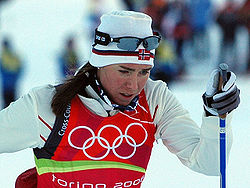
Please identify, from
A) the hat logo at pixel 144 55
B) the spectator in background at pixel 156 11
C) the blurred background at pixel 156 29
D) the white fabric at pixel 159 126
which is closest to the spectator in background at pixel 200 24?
the blurred background at pixel 156 29

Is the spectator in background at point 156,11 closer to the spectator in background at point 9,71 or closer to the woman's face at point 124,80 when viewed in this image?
the spectator in background at point 9,71

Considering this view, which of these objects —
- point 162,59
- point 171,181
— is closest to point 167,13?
point 162,59

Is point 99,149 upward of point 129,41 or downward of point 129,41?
downward

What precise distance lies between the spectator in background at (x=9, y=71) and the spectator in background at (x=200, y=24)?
10.5 ft

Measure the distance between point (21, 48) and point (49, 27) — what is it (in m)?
0.77

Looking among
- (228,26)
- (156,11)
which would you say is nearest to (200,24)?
(228,26)

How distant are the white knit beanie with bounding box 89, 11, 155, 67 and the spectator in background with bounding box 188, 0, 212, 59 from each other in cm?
706

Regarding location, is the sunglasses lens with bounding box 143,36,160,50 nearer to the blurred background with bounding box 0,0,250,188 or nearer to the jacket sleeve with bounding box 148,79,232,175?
the jacket sleeve with bounding box 148,79,232,175

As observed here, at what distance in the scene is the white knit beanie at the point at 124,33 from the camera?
2.21 meters

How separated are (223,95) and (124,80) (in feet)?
1.35

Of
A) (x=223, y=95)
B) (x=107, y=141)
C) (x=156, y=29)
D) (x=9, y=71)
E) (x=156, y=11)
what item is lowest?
(x=9, y=71)

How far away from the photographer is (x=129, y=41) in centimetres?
219

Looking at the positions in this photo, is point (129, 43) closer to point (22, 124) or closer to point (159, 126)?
point (159, 126)

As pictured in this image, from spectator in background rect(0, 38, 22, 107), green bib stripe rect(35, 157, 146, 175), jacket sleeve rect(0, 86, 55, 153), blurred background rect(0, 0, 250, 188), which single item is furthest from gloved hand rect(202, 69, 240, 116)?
spectator in background rect(0, 38, 22, 107)
